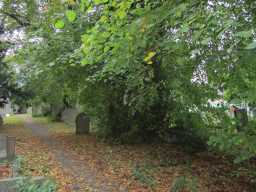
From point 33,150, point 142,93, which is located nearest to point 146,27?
point 142,93

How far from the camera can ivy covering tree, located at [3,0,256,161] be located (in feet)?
16.0

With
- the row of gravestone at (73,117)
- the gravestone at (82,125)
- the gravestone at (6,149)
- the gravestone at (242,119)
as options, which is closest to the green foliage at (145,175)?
the gravestone at (242,119)

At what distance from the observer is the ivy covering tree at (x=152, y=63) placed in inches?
192

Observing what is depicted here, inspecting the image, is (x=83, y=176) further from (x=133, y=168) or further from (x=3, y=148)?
(x=3, y=148)

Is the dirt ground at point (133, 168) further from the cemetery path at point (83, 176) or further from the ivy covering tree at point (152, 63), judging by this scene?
the ivy covering tree at point (152, 63)

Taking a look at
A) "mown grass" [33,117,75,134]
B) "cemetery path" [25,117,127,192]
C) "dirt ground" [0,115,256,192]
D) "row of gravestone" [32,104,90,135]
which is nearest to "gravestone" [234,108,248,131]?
"dirt ground" [0,115,256,192]

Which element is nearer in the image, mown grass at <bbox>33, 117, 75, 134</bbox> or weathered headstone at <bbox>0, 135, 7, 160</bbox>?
weathered headstone at <bbox>0, 135, 7, 160</bbox>

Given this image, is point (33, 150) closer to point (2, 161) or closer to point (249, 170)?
point (2, 161)

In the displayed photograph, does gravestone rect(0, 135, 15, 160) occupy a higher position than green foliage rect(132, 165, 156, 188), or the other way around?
gravestone rect(0, 135, 15, 160)

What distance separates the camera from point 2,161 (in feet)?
25.8

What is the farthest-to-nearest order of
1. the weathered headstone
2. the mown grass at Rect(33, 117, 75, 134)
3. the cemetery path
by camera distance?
the mown grass at Rect(33, 117, 75, 134) → the weathered headstone → the cemetery path

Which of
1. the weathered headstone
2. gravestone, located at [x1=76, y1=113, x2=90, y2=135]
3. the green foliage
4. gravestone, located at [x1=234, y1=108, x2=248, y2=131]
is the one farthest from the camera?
gravestone, located at [x1=76, y1=113, x2=90, y2=135]

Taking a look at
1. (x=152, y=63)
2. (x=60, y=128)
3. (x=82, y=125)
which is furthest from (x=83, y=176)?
(x=60, y=128)

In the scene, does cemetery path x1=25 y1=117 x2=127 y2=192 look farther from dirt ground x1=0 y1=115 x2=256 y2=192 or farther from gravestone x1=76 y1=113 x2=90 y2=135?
gravestone x1=76 y1=113 x2=90 y2=135
